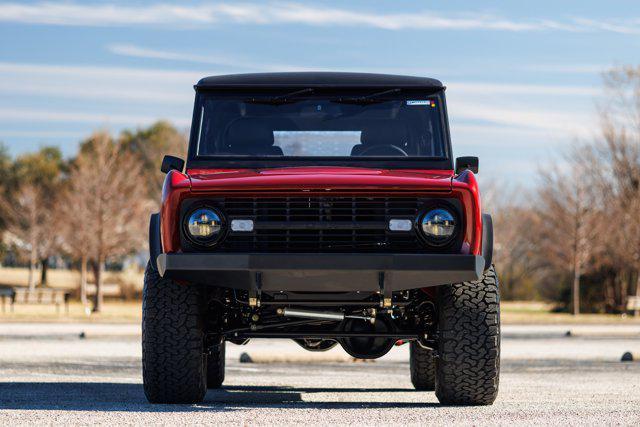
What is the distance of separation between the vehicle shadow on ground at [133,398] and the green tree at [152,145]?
5221cm

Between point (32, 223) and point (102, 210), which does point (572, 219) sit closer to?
point (102, 210)

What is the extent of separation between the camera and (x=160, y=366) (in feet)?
26.7

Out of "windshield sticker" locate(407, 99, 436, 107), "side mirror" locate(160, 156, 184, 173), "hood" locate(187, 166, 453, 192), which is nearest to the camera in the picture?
"hood" locate(187, 166, 453, 192)

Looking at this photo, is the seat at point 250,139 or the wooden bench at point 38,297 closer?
the seat at point 250,139

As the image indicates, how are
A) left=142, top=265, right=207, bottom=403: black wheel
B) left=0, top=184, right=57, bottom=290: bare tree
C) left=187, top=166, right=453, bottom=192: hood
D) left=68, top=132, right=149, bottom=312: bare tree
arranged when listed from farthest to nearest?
left=0, top=184, right=57, bottom=290: bare tree, left=68, top=132, right=149, bottom=312: bare tree, left=142, top=265, right=207, bottom=403: black wheel, left=187, top=166, right=453, bottom=192: hood

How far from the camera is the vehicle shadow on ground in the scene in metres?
8.25

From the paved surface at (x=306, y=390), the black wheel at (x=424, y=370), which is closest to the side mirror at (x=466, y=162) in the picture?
the paved surface at (x=306, y=390)

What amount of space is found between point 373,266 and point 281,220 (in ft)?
2.47

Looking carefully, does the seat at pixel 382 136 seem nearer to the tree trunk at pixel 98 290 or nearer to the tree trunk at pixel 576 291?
the tree trunk at pixel 98 290

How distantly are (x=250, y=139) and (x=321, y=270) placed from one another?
1982 millimetres

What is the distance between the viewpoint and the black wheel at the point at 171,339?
809 centimetres

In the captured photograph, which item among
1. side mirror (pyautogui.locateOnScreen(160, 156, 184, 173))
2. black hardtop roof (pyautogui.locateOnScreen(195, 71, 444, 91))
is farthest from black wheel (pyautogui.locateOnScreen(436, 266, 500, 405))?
side mirror (pyautogui.locateOnScreen(160, 156, 184, 173))

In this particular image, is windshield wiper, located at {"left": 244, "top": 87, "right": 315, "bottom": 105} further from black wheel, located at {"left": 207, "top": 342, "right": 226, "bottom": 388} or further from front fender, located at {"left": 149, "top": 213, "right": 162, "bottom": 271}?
black wheel, located at {"left": 207, "top": 342, "right": 226, "bottom": 388}

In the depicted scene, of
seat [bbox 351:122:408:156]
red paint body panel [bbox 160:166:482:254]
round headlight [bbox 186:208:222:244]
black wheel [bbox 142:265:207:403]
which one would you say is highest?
seat [bbox 351:122:408:156]
